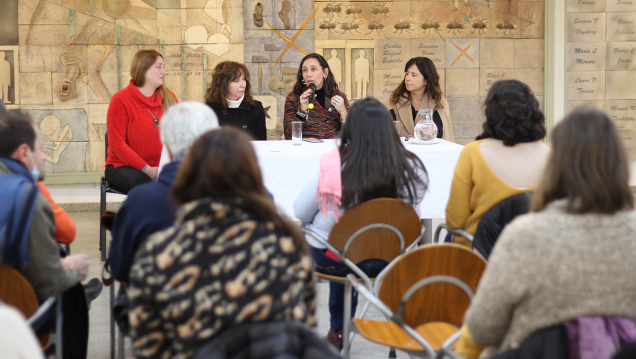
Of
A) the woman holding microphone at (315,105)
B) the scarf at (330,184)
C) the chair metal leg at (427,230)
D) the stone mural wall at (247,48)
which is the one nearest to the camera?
the scarf at (330,184)

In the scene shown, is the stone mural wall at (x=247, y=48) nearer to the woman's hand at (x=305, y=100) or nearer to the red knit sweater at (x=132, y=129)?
the woman's hand at (x=305, y=100)

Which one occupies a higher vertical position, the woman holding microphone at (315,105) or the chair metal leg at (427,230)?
the woman holding microphone at (315,105)

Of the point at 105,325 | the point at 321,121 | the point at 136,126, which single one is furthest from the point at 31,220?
the point at 321,121

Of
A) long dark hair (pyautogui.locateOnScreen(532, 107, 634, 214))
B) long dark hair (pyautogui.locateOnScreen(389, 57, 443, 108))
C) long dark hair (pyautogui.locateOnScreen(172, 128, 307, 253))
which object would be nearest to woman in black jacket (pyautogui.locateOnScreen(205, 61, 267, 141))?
long dark hair (pyautogui.locateOnScreen(389, 57, 443, 108))

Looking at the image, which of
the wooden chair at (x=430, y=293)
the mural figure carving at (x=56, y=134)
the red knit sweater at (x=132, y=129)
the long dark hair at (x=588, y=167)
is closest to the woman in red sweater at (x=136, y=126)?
the red knit sweater at (x=132, y=129)

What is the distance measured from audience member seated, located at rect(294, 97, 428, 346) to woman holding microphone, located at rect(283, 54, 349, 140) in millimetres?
2011

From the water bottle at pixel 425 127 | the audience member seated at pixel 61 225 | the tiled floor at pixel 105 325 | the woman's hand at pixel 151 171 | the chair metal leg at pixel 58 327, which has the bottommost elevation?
the tiled floor at pixel 105 325

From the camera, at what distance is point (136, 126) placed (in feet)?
14.7

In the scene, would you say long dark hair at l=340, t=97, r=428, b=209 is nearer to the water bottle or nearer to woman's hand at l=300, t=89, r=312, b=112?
the water bottle

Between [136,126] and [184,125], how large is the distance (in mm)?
2504

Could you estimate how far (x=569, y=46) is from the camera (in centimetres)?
660

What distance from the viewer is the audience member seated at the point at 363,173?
105 inches

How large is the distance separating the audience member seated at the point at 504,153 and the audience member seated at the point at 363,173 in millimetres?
239

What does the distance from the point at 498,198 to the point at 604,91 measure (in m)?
4.81
